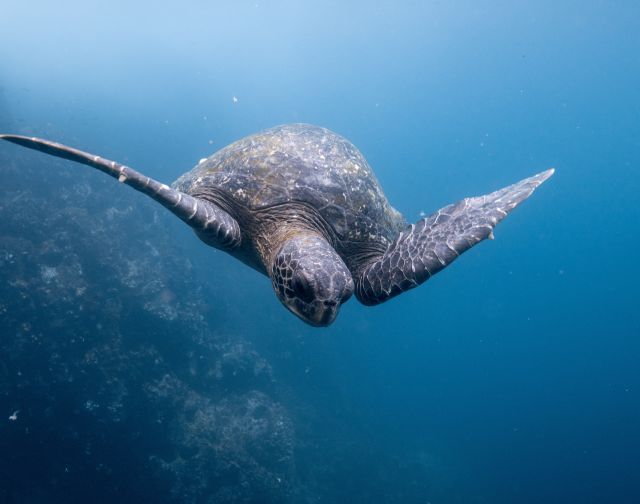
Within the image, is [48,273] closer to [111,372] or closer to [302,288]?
[111,372]

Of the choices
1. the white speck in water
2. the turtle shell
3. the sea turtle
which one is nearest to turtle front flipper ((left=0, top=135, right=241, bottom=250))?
the sea turtle

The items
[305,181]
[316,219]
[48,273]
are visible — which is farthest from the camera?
[48,273]

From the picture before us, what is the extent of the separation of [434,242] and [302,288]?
1804mm

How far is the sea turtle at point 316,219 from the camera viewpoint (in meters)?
3.47

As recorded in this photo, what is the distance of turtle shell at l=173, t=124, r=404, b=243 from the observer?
15.7 feet

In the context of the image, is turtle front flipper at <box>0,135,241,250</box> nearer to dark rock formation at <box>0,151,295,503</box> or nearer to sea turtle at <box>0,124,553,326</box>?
sea turtle at <box>0,124,553,326</box>

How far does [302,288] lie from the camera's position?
3.28 meters

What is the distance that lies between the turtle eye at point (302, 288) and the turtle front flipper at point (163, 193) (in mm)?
1317

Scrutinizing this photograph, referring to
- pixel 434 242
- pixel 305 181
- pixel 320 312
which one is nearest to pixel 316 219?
pixel 305 181

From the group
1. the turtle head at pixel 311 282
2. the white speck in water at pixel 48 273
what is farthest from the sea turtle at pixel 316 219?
the white speck in water at pixel 48 273

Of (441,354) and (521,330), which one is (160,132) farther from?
(521,330)

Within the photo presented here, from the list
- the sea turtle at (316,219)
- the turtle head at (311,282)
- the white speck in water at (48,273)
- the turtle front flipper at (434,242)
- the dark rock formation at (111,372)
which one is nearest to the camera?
the turtle head at (311,282)

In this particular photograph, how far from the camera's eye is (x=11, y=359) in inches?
394

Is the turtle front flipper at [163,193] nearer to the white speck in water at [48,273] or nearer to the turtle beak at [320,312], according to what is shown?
the turtle beak at [320,312]
